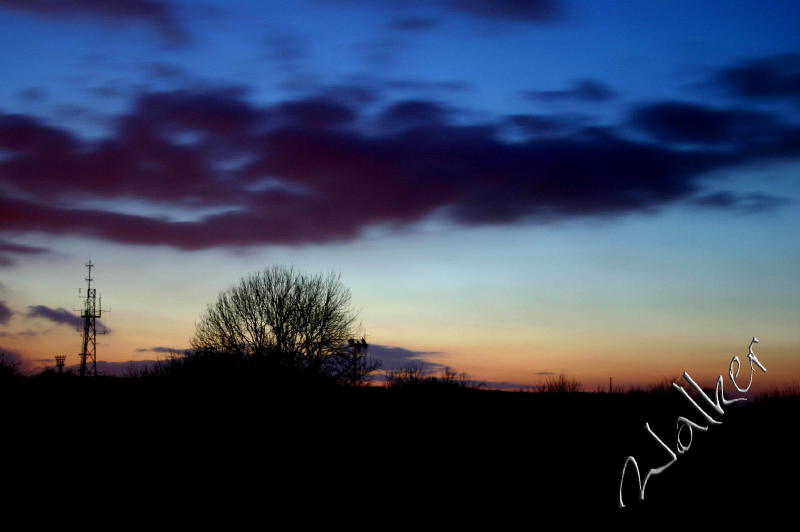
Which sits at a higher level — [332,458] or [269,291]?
[269,291]

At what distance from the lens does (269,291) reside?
55.0 m

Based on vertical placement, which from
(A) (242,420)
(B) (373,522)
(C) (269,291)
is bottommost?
(B) (373,522)

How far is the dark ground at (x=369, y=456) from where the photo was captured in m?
15.5

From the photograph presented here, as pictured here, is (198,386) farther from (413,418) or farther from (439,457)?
(439,457)

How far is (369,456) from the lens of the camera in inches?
749

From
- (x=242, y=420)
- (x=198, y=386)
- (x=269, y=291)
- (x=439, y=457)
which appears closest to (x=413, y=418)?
A: (x=439, y=457)

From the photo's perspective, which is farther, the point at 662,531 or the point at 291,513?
the point at 291,513

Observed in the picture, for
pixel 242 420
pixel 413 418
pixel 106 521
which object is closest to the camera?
pixel 106 521

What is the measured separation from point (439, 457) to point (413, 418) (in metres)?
3.25

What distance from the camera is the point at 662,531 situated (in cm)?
1372

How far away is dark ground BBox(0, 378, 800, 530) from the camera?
50.8 ft

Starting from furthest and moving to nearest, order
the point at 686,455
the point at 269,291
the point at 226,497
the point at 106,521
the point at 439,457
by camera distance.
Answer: the point at 269,291 < the point at 439,457 < the point at 686,455 < the point at 226,497 < the point at 106,521

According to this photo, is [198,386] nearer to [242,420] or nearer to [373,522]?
[242,420]

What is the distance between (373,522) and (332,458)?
4.25m
